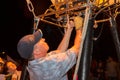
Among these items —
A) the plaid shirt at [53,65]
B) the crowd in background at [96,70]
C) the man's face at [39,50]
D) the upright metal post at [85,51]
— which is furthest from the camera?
the crowd in background at [96,70]

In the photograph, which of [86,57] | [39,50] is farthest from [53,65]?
[86,57]

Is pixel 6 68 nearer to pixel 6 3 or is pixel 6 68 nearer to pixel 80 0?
pixel 80 0

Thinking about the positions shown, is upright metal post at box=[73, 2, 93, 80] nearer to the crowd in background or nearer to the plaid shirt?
the plaid shirt

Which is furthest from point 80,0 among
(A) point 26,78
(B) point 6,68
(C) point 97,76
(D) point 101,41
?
(D) point 101,41

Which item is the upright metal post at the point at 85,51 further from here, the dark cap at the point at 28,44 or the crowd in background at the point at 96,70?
the crowd in background at the point at 96,70

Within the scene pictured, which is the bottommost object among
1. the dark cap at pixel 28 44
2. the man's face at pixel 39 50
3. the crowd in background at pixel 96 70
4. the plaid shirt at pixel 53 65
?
the crowd in background at pixel 96 70

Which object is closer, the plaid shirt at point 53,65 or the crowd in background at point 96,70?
the plaid shirt at point 53,65

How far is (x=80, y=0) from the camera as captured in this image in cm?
243

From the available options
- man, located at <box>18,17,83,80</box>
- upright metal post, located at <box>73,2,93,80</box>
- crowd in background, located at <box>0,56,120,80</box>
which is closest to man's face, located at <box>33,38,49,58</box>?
man, located at <box>18,17,83,80</box>

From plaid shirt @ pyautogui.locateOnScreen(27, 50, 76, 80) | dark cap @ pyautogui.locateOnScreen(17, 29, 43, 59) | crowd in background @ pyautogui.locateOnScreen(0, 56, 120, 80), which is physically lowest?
crowd in background @ pyautogui.locateOnScreen(0, 56, 120, 80)

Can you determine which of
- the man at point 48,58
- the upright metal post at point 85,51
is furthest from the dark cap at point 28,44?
the upright metal post at point 85,51

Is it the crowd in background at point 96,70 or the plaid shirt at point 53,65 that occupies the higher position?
the plaid shirt at point 53,65

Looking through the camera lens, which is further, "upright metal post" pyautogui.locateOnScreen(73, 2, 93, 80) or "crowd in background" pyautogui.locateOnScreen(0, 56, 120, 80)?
"crowd in background" pyautogui.locateOnScreen(0, 56, 120, 80)

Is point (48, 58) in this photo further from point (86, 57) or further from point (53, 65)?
point (86, 57)
